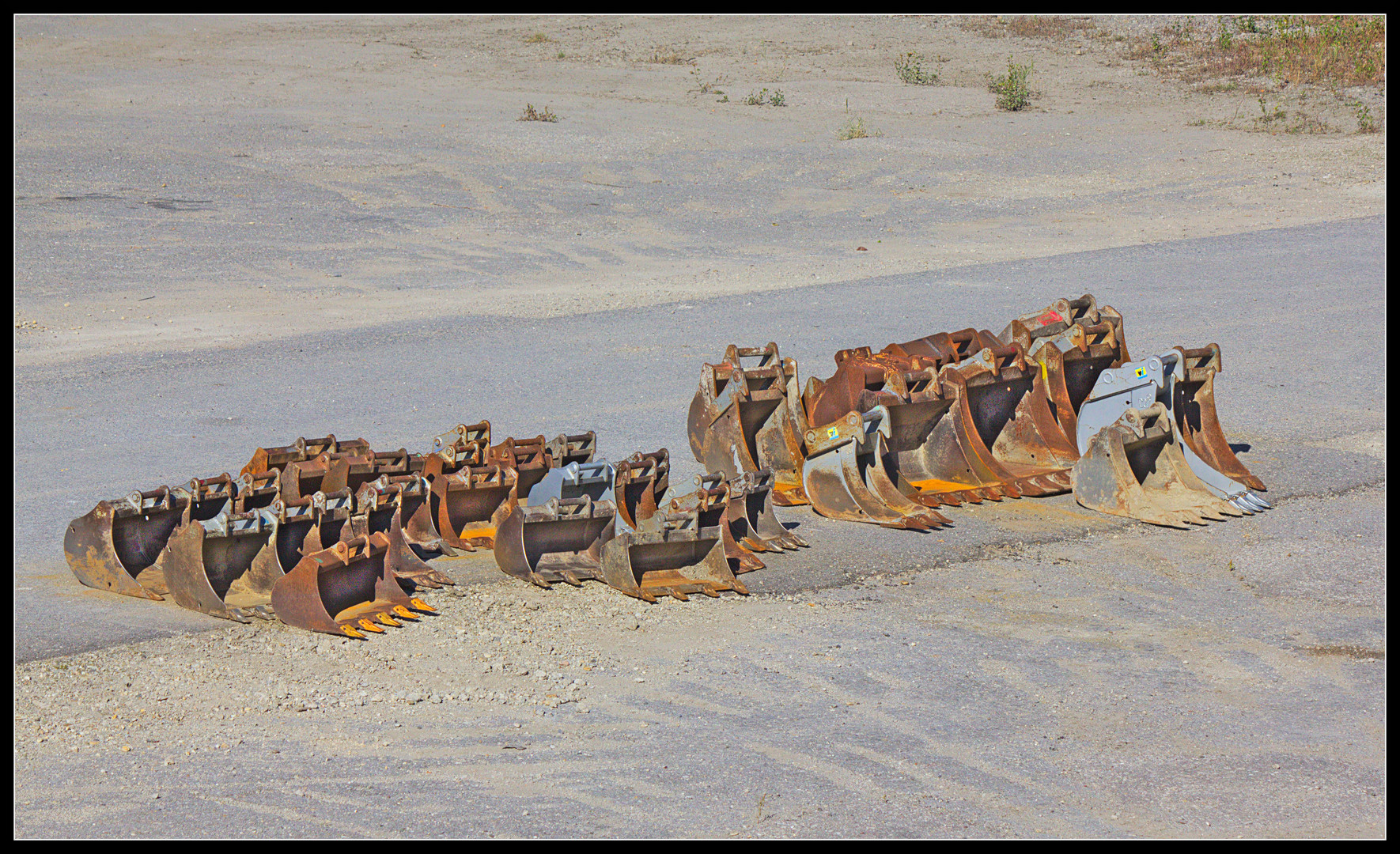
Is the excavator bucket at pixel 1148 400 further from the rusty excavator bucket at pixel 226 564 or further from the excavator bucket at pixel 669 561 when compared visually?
the rusty excavator bucket at pixel 226 564

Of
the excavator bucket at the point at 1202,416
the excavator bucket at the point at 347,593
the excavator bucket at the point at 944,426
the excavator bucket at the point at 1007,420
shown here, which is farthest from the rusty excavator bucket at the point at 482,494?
the excavator bucket at the point at 1202,416

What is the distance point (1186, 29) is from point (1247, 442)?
26.0 m

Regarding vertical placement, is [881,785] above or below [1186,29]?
below

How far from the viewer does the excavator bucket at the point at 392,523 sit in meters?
6.30

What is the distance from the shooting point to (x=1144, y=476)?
7.74 m

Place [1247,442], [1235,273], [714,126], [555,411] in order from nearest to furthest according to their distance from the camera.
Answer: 1. [1247,442]
2. [555,411]
3. [1235,273]
4. [714,126]

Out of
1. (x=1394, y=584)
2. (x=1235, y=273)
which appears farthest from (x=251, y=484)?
(x=1235, y=273)

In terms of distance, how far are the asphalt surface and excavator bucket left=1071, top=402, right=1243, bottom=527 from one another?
0.21m

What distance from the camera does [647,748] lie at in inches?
189

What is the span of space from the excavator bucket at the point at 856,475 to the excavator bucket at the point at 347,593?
2475mm

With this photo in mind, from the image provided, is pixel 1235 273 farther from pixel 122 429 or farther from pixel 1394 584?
pixel 122 429

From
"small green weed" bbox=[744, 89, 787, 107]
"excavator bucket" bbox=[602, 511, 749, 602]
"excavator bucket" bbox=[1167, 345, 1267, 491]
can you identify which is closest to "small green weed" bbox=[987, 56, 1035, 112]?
"small green weed" bbox=[744, 89, 787, 107]

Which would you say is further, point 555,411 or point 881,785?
point 555,411

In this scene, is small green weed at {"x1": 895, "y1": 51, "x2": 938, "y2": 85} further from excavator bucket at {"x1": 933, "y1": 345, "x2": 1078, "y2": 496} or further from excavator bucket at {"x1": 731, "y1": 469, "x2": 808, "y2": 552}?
excavator bucket at {"x1": 731, "y1": 469, "x2": 808, "y2": 552}
